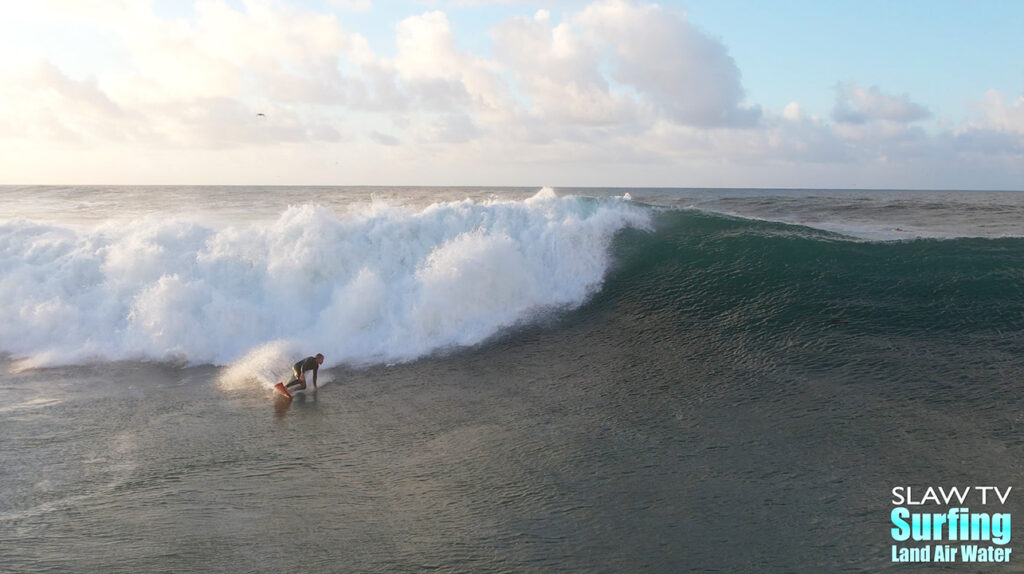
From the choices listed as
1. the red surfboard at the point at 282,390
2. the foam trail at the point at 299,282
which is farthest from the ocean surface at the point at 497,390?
the red surfboard at the point at 282,390

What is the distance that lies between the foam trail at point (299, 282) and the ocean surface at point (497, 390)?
7 cm

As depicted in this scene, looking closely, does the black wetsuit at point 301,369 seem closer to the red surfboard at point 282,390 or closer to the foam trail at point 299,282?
the red surfboard at point 282,390

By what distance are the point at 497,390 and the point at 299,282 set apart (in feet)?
20.7

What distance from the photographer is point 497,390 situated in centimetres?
974

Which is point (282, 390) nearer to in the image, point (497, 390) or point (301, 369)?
Answer: point (301, 369)

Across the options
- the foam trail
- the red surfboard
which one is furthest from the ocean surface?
the red surfboard

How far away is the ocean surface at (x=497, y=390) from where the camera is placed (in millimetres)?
5879

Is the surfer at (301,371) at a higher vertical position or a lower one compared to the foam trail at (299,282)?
lower

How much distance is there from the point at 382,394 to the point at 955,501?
7620mm

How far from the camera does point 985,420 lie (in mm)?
7875

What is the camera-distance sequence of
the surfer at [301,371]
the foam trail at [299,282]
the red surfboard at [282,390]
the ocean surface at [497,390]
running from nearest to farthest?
1. the ocean surface at [497,390]
2. the red surfboard at [282,390]
3. the surfer at [301,371]
4. the foam trail at [299,282]

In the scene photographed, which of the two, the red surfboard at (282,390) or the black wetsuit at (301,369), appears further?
the black wetsuit at (301,369)

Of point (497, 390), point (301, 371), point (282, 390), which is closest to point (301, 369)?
point (301, 371)

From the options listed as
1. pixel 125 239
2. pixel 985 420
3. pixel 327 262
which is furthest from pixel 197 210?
pixel 985 420
